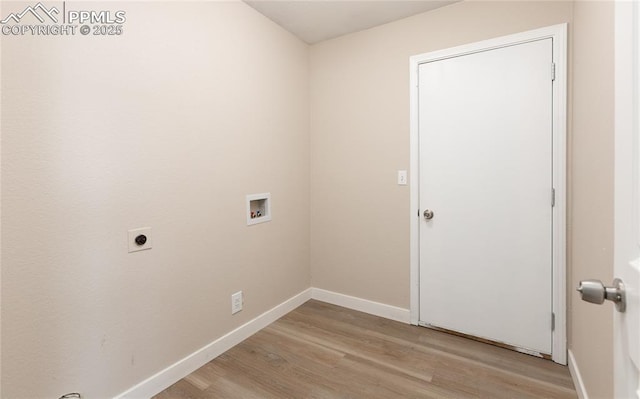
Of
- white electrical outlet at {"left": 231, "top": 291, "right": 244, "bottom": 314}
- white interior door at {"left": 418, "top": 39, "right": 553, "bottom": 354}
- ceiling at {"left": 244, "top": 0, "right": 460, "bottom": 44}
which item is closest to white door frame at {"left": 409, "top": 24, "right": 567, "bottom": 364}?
white interior door at {"left": 418, "top": 39, "right": 553, "bottom": 354}

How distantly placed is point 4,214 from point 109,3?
1.08m

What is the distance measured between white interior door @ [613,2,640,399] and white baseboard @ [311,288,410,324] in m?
1.94

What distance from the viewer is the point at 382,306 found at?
257 cm

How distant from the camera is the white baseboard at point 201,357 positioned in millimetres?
1589

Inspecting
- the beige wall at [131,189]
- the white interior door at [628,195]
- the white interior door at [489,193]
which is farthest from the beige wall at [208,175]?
the white interior door at [628,195]

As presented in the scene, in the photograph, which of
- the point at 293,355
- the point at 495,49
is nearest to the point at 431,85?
the point at 495,49

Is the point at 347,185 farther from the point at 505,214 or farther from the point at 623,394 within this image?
the point at 623,394

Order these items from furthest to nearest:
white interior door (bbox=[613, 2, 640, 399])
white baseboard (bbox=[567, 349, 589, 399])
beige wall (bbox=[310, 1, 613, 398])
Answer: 1. white baseboard (bbox=[567, 349, 589, 399])
2. beige wall (bbox=[310, 1, 613, 398])
3. white interior door (bbox=[613, 2, 640, 399])

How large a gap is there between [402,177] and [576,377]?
1626 millimetres

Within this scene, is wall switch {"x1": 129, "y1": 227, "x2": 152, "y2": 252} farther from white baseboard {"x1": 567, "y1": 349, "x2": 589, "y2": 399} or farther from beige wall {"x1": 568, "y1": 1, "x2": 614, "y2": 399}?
white baseboard {"x1": 567, "y1": 349, "x2": 589, "y2": 399}

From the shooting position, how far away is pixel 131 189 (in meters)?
1.53

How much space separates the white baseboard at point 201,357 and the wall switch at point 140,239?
2.43 ft

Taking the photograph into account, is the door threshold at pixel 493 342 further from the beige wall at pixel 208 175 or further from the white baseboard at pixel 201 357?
the white baseboard at pixel 201 357

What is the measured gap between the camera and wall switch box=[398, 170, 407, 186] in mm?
2408
